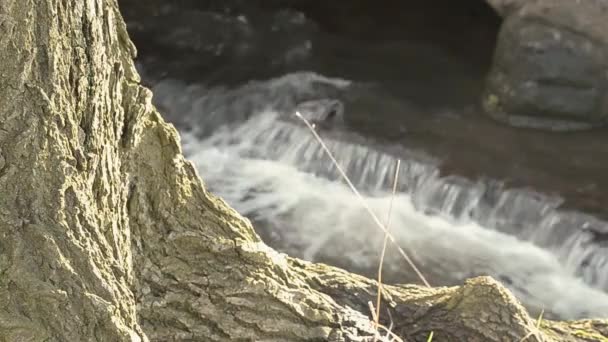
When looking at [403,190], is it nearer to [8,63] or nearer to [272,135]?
[272,135]

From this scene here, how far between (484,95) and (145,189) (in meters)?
4.26

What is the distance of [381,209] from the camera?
491 centimetres

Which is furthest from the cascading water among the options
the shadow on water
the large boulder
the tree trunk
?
the tree trunk

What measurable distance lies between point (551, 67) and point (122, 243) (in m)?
4.31

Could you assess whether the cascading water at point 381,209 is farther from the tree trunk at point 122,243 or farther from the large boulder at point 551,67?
the tree trunk at point 122,243

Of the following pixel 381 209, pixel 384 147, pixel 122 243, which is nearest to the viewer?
pixel 122 243

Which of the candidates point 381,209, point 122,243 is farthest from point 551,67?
point 122,243

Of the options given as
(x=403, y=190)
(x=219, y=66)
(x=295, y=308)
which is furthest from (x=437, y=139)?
(x=295, y=308)

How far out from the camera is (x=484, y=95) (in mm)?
5664

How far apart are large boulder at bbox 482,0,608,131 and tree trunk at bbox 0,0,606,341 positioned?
3.47 meters

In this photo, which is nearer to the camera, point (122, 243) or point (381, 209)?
point (122, 243)

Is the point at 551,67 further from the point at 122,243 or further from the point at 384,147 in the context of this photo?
the point at 122,243

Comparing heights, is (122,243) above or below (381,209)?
above

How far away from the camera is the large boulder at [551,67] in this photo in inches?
206
